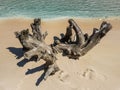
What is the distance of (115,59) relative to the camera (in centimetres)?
844

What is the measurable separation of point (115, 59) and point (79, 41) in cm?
95

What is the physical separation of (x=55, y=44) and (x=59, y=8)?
3.08 m

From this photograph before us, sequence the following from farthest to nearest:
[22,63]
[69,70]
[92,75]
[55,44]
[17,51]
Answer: [17,51]
[55,44]
[22,63]
[69,70]
[92,75]

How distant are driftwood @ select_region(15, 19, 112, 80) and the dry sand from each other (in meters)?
0.18

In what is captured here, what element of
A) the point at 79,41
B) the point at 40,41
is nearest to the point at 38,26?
the point at 40,41

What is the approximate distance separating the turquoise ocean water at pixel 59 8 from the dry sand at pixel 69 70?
1.63 m

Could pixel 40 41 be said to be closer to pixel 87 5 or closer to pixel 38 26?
pixel 38 26

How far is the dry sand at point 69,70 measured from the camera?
7746 millimetres

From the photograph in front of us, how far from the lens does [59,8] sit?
11.6 meters

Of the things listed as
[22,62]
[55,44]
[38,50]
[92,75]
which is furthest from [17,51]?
[92,75]

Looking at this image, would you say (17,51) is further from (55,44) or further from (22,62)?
(55,44)

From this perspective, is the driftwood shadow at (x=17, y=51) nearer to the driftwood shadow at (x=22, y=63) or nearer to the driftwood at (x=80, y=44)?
the driftwood shadow at (x=22, y=63)

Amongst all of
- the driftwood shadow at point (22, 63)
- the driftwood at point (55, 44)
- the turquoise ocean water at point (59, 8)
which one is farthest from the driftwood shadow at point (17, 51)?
the turquoise ocean water at point (59, 8)

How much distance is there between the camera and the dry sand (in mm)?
7746
